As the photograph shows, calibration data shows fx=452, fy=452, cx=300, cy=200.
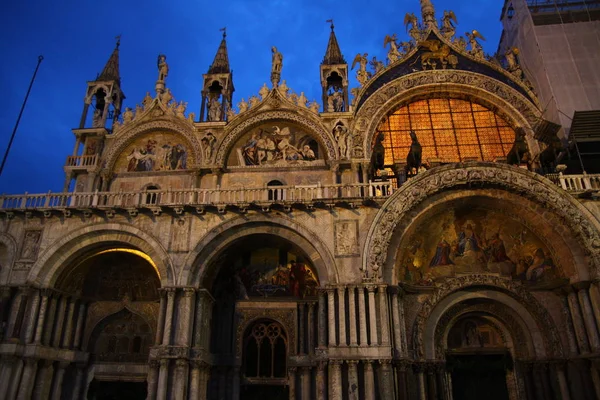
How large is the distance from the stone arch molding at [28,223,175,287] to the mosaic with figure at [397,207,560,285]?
8.56 m

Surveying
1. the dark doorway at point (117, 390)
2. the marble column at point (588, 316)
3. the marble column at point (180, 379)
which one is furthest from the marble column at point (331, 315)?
the marble column at point (588, 316)

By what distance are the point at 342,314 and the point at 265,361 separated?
4.29m

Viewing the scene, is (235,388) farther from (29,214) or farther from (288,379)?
(29,214)

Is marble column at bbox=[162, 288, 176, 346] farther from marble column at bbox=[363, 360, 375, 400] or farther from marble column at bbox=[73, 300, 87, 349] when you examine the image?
marble column at bbox=[363, 360, 375, 400]

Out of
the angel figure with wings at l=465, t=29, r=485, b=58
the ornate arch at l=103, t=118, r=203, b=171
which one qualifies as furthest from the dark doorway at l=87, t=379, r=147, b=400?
the angel figure with wings at l=465, t=29, r=485, b=58

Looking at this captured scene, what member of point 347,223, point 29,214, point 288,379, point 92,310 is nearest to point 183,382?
point 288,379

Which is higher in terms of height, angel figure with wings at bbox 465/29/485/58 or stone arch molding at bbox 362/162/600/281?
angel figure with wings at bbox 465/29/485/58

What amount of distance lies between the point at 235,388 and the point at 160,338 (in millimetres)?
3485

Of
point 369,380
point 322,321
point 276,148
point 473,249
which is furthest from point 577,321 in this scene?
point 276,148

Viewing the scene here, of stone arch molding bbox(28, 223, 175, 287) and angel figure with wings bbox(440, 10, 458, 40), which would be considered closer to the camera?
stone arch molding bbox(28, 223, 175, 287)

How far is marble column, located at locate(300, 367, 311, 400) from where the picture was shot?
51.4ft

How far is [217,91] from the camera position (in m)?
21.8

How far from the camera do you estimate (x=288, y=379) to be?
641 inches

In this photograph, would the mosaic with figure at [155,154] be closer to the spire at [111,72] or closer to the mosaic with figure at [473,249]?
the spire at [111,72]
